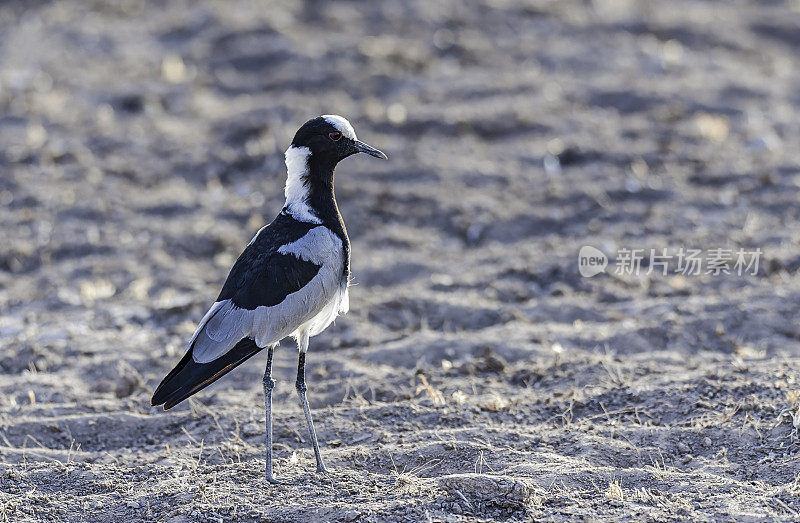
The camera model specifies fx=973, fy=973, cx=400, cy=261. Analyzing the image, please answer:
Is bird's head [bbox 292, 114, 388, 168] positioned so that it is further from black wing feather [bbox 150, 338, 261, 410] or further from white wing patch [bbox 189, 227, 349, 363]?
black wing feather [bbox 150, 338, 261, 410]

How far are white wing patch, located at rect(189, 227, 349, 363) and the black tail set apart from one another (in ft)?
0.10

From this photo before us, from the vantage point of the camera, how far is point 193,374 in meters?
4.74

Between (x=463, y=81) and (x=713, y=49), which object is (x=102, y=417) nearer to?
(x=463, y=81)

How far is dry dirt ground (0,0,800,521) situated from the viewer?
478 cm

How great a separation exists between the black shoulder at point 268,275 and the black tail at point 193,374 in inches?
9.4

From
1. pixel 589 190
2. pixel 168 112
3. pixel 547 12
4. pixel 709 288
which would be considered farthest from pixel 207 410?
pixel 547 12

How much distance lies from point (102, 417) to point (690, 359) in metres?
3.67

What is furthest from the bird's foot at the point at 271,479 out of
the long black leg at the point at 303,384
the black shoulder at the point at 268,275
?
the black shoulder at the point at 268,275

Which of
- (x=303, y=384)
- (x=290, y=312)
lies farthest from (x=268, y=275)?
(x=303, y=384)

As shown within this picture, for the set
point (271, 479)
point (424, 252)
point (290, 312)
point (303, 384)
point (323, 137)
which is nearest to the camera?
point (271, 479)

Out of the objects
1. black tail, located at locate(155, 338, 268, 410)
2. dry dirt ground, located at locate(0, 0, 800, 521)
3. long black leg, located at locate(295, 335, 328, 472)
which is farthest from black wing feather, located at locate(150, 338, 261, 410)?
dry dirt ground, located at locate(0, 0, 800, 521)

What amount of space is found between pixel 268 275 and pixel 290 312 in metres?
0.22

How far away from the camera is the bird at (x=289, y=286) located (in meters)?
4.82

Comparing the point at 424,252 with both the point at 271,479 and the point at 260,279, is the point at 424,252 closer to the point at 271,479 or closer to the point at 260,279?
the point at 260,279
